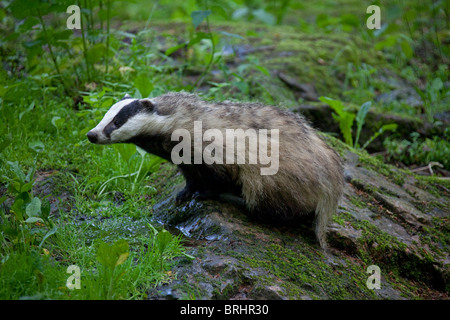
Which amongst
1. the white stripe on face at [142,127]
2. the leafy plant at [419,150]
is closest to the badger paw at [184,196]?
the white stripe on face at [142,127]

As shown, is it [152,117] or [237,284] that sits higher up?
[152,117]

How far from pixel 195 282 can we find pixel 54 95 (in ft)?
11.9

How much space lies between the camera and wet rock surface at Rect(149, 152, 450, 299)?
2.72m

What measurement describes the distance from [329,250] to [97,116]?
2652mm

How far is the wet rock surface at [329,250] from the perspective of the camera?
8.93 feet

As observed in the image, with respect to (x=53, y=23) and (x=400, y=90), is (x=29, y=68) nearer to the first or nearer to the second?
(x=53, y=23)

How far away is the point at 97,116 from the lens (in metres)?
4.59

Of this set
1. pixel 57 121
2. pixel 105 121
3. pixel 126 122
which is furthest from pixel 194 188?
pixel 57 121

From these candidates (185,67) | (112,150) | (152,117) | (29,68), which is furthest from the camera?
(185,67)

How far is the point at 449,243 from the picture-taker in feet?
12.7

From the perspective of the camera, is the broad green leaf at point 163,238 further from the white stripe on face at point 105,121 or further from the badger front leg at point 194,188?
the white stripe on face at point 105,121

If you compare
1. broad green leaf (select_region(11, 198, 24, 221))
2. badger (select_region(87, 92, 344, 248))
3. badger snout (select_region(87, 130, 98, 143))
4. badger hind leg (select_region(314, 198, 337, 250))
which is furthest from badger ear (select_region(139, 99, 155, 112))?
badger hind leg (select_region(314, 198, 337, 250))

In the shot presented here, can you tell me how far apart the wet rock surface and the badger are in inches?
5.7
